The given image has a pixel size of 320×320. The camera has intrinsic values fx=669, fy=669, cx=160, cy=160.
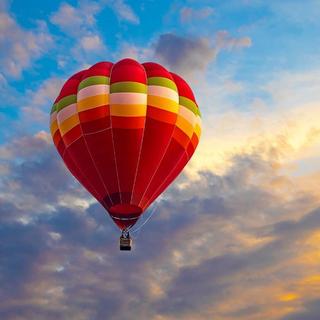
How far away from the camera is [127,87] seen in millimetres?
45438

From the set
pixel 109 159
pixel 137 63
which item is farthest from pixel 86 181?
pixel 137 63

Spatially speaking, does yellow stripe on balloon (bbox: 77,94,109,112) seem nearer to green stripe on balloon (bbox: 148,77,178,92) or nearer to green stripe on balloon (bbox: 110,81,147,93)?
green stripe on balloon (bbox: 110,81,147,93)

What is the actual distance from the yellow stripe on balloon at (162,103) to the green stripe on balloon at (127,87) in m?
0.84

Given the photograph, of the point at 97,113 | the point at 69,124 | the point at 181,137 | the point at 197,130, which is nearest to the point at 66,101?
the point at 69,124

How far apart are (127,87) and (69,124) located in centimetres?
487

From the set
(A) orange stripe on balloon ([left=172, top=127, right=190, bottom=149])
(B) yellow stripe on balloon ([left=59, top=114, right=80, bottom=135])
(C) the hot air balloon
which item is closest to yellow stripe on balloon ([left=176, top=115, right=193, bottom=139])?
(C) the hot air balloon

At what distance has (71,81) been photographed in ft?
158

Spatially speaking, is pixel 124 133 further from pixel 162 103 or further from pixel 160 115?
pixel 162 103

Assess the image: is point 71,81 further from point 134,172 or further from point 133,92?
point 134,172

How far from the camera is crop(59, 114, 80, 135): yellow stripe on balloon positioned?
4612 cm

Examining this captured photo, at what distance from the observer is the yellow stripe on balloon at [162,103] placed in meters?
45.7

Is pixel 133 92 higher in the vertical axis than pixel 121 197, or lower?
higher

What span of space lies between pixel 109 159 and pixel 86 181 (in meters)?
2.92

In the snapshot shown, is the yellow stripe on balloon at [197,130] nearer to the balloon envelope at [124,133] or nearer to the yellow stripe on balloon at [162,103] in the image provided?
the balloon envelope at [124,133]
